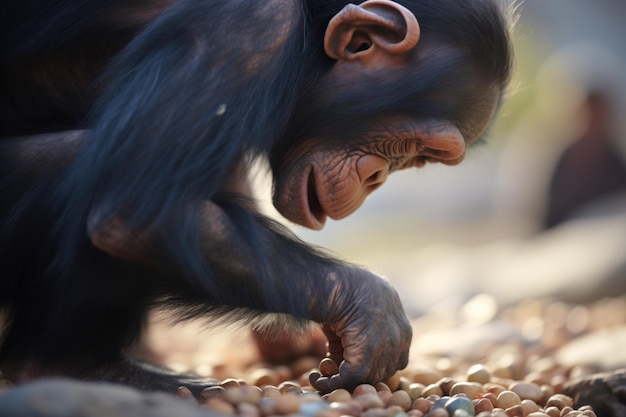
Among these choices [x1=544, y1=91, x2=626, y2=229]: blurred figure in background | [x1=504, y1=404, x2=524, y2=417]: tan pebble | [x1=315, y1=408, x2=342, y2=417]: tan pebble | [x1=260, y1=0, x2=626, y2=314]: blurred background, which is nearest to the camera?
[x1=315, y1=408, x2=342, y2=417]: tan pebble

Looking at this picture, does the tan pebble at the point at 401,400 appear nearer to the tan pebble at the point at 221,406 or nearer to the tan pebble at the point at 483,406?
A: the tan pebble at the point at 483,406

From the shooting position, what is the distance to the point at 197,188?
243 cm

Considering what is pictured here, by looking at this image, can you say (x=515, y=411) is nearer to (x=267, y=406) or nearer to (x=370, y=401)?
(x=370, y=401)

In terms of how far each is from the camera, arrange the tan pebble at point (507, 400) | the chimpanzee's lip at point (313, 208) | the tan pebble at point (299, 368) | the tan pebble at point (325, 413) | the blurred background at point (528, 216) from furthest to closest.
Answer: the blurred background at point (528, 216) < the tan pebble at point (299, 368) < the chimpanzee's lip at point (313, 208) < the tan pebble at point (507, 400) < the tan pebble at point (325, 413)

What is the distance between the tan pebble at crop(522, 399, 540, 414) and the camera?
106 inches

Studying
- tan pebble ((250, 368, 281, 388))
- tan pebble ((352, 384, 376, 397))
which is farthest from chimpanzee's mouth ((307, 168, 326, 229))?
tan pebble ((352, 384, 376, 397))

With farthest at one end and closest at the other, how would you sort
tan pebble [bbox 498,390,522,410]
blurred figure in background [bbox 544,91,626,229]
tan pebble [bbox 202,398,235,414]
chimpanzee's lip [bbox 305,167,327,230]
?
blurred figure in background [bbox 544,91,626,229]
chimpanzee's lip [bbox 305,167,327,230]
tan pebble [bbox 498,390,522,410]
tan pebble [bbox 202,398,235,414]

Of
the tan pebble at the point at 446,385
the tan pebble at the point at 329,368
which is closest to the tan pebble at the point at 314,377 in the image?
the tan pebble at the point at 329,368

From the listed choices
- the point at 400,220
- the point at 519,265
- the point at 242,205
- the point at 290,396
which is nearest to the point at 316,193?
the point at 242,205

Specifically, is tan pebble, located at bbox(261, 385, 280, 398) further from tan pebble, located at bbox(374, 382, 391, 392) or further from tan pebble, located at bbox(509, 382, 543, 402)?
tan pebble, located at bbox(509, 382, 543, 402)

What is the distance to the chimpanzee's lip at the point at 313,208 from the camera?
298 centimetres

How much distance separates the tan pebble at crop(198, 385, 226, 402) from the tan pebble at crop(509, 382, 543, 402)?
98 centimetres

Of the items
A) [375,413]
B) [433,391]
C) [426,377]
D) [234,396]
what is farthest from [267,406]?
[426,377]

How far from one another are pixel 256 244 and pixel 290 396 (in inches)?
17.6
